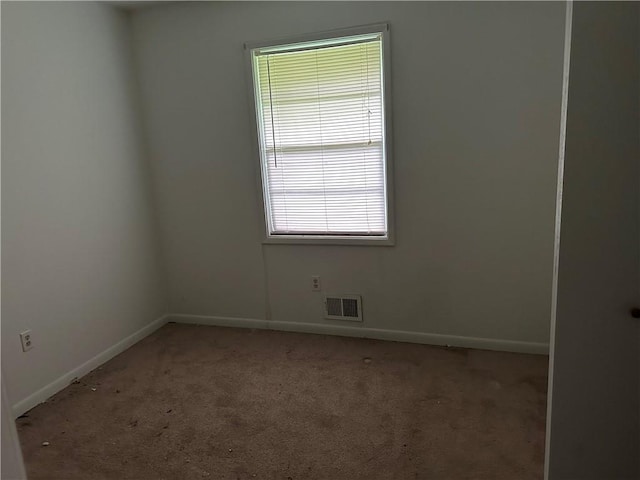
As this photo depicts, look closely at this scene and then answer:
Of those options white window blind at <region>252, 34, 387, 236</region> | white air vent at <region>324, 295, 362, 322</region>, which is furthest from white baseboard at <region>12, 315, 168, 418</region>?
white air vent at <region>324, 295, 362, 322</region>

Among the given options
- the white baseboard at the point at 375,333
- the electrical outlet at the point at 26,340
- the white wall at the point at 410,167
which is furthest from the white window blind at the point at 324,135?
the electrical outlet at the point at 26,340

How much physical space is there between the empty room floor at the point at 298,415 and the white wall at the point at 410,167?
14.9 inches

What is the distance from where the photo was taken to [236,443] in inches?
81.7

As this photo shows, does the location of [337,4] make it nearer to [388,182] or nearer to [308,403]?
[388,182]

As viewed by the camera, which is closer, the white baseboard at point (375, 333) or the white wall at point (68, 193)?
the white wall at point (68, 193)

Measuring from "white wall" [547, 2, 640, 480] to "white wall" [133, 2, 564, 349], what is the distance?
1843mm

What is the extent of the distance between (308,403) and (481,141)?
1823mm

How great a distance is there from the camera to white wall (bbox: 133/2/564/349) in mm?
2576

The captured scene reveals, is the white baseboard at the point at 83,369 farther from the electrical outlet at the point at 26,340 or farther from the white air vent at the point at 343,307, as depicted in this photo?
the white air vent at the point at 343,307

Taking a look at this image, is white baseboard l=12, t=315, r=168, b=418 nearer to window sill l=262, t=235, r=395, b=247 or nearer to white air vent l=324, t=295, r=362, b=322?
window sill l=262, t=235, r=395, b=247

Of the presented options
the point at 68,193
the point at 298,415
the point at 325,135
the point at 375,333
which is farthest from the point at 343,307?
the point at 68,193

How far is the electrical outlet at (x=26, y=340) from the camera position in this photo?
2414 millimetres

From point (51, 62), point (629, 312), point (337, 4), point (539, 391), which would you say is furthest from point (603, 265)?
point (51, 62)

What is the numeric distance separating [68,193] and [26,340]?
2.87 feet
